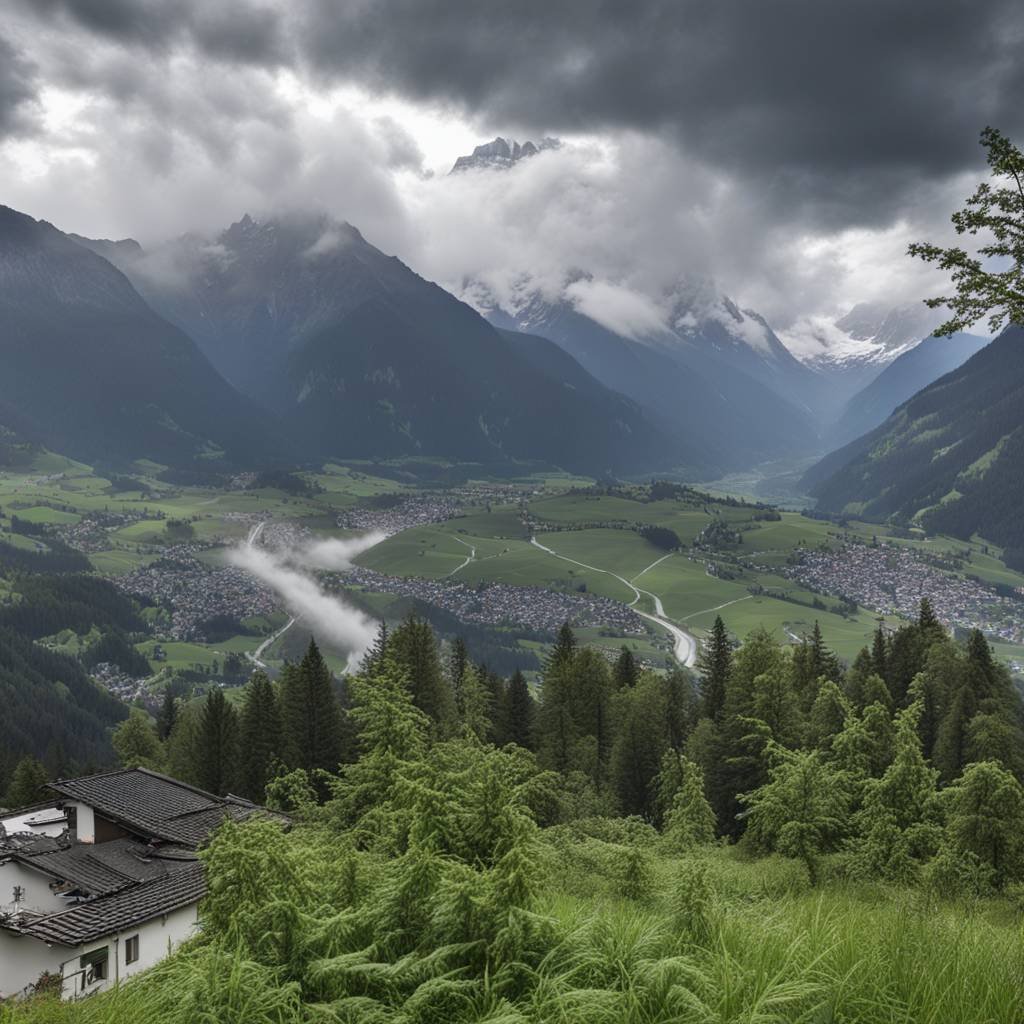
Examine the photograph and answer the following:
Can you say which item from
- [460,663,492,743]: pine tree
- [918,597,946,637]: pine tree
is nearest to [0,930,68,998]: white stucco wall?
[460,663,492,743]: pine tree

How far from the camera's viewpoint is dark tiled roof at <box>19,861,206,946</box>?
24.5m

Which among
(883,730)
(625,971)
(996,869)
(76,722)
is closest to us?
(625,971)

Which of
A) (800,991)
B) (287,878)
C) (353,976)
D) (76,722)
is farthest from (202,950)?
(76,722)

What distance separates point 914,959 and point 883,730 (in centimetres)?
4224

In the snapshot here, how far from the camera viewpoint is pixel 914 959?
7.07 metres

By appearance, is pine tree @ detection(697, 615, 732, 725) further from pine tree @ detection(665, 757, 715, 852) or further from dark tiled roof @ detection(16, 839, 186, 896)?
dark tiled roof @ detection(16, 839, 186, 896)

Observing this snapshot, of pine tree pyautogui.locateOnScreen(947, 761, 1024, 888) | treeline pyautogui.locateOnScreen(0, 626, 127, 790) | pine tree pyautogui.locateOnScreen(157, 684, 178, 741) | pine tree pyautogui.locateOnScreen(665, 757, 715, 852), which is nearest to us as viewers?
pine tree pyautogui.locateOnScreen(947, 761, 1024, 888)

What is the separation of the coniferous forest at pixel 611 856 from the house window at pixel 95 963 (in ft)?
23.2

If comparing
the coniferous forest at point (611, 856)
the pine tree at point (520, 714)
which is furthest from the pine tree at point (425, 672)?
the pine tree at point (520, 714)

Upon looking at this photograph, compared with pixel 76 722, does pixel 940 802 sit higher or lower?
higher

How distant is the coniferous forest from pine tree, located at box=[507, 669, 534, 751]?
0.19 meters

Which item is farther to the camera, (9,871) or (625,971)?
(9,871)

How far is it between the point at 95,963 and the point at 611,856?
59.4 ft

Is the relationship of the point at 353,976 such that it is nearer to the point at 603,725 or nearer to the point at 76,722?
the point at 603,725
